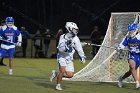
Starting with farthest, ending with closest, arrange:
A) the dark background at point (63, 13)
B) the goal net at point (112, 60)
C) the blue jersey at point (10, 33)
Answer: the dark background at point (63, 13) < the blue jersey at point (10, 33) < the goal net at point (112, 60)

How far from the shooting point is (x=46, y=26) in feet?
88.5

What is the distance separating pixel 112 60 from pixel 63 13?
13849 millimetres

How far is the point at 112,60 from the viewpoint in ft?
44.9

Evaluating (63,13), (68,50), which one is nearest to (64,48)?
(68,50)

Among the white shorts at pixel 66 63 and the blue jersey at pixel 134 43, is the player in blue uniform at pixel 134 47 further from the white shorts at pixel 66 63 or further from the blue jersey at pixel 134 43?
the white shorts at pixel 66 63

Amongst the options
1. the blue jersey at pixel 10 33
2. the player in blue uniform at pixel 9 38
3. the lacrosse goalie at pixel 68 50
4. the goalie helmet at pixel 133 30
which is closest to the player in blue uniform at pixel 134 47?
the goalie helmet at pixel 133 30

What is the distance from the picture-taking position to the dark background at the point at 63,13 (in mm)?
26797

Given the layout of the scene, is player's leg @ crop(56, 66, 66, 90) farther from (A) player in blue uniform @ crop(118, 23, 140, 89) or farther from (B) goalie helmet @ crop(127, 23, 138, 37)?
(B) goalie helmet @ crop(127, 23, 138, 37)

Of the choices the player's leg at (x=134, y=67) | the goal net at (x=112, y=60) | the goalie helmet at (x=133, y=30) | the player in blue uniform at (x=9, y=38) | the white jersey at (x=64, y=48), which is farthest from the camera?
the player in blue uniform at (x=9, y=38)

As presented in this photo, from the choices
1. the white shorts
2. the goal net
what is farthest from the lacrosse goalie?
the goal net

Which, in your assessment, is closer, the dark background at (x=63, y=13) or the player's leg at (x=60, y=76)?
the player's leg at (x=60, y=76)

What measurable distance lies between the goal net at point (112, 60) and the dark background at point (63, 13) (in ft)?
42.3

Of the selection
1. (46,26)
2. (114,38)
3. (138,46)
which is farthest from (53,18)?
(138,46)

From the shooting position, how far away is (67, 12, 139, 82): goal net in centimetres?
1359
